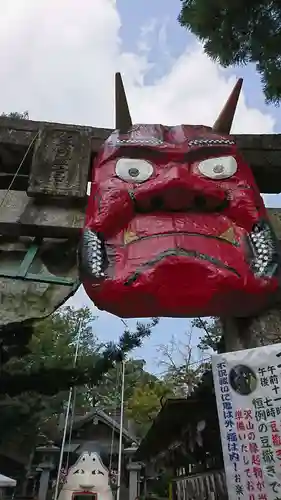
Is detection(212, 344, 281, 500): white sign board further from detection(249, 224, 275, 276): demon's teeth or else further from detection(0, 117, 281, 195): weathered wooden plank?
detection(0, 117, 281, 195): weathered wooden plank

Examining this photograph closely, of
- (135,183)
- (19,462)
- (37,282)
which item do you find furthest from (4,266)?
(19,462)

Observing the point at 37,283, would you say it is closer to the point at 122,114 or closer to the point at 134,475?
the point at 122,114

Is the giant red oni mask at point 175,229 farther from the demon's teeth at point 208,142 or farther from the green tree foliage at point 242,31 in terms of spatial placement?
the green tree foliage at point 242,31

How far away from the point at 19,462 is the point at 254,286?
45.4 ft

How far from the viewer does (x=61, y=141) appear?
5.04m

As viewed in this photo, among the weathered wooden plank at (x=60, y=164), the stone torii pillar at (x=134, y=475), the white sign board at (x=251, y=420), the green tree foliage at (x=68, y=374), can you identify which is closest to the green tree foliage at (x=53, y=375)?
the green tree foliage at (x=68, y=374)

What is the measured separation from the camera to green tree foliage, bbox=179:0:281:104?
16.0 ft

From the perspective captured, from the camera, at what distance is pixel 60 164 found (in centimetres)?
486

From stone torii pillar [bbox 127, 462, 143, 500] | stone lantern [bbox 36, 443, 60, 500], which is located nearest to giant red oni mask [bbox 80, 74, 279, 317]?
stone torii pillar [bbox 127, 462, 143, 500]

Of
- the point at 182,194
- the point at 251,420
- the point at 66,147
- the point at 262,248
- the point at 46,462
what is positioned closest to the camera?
the point at 251,420

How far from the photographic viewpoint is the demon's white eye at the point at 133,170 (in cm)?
420

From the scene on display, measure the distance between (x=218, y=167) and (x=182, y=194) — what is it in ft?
1.67

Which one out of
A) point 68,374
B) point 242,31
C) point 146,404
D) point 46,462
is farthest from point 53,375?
point 146,404

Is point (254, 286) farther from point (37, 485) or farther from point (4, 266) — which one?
point (37, 485)
